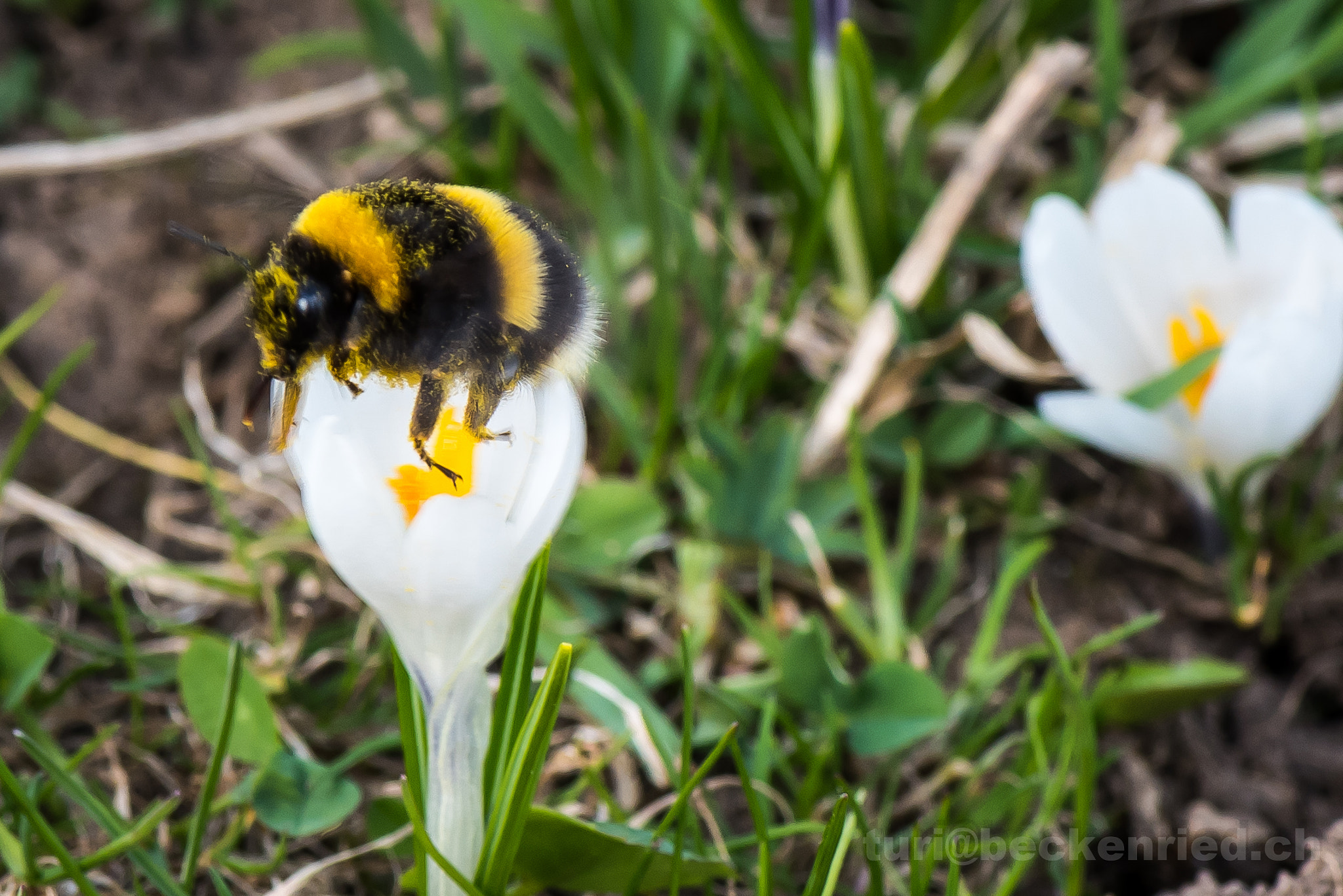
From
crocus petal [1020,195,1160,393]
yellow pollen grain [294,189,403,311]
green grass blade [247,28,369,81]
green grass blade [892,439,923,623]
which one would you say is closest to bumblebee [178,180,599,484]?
yellow pollen grain [294,189,403,311]

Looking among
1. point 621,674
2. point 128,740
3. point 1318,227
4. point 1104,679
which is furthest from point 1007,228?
point 128,740

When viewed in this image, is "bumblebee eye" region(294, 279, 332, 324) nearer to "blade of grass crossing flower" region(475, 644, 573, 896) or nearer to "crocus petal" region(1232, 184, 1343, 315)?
"blade of grass crossing flower" region(475, 644, 573, 896)

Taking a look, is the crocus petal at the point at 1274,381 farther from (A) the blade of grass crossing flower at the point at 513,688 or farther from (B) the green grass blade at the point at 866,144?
(A) the blade of grass crossing flower at the point at 513,688

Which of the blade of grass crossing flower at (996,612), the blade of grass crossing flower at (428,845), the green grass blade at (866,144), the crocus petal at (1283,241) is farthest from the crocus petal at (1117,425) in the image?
the blade of grass crossing flower at (428,845)

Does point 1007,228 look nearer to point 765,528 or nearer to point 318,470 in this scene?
point 765,528

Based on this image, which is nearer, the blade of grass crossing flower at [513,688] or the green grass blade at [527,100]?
the blade of grass crossing flower at [513,688]

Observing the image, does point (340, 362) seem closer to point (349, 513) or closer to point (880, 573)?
point (349, 513)
